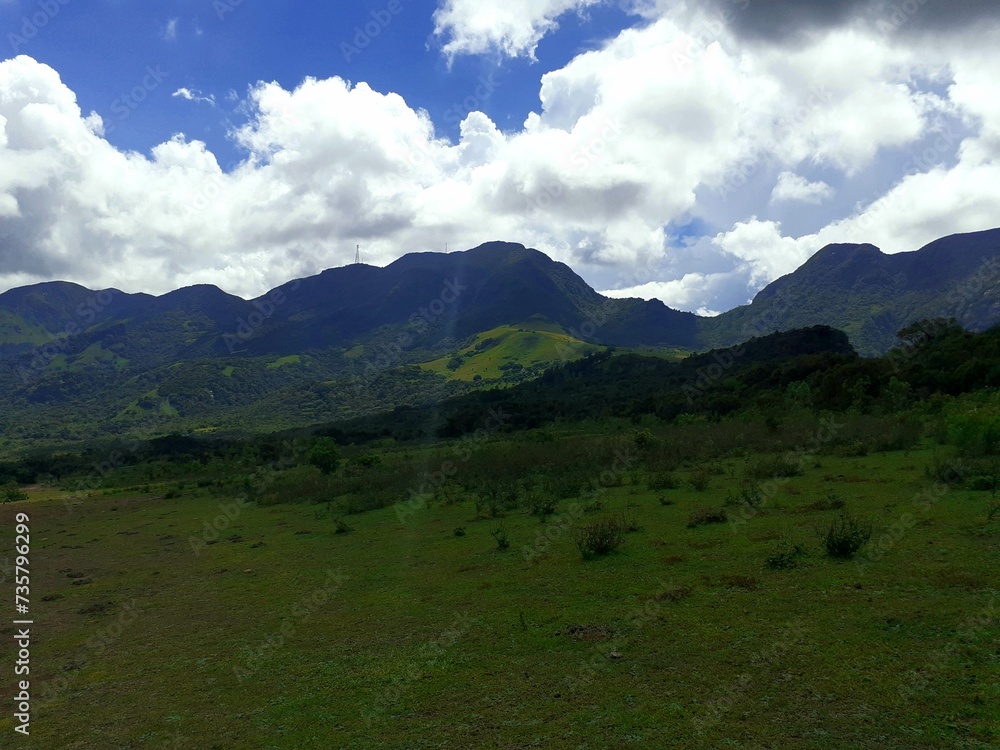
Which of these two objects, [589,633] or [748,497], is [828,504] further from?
[589,633]

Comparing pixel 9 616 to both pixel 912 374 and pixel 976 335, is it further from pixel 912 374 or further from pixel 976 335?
pixel 976 335

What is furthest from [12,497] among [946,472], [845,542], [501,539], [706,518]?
[946,472]

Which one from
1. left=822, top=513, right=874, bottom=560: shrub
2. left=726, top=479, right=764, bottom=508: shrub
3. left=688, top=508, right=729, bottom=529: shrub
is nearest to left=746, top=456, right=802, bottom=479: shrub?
left=726, top=479, right=764, bottom=508: shrub

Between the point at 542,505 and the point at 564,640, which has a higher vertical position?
the point at 564,640

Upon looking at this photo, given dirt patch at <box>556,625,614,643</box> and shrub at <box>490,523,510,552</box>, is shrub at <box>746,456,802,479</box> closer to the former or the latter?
shrub at <box>490,523,510,552</box>

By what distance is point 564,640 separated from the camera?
9922 mm

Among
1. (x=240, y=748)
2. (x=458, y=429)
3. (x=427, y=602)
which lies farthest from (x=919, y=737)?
(x=458, y=429)

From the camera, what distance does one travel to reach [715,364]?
107562mm

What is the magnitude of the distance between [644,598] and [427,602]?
4.72m

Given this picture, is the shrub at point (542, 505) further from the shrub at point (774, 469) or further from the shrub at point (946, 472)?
the shrub at point (946, 472)

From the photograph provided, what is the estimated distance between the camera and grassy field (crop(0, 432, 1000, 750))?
7148mm

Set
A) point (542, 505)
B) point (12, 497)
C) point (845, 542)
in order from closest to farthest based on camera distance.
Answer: point (845, 542), point (542, 505), point (12, 497)

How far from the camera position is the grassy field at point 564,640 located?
7148 millimetres

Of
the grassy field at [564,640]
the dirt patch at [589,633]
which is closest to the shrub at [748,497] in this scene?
the grassy field at [564,640]
